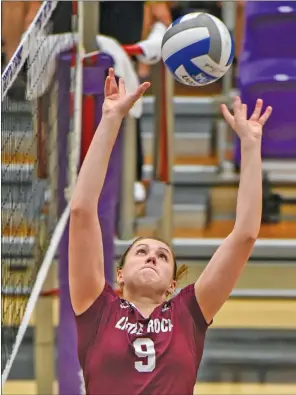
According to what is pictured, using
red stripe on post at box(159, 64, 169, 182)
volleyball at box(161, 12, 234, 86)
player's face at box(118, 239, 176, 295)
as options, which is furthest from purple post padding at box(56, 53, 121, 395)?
red stripe on post at box(159, 64, 169, 182)

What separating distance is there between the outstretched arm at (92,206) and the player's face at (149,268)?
85 millimetres

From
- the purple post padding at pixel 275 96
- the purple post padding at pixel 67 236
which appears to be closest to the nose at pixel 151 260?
the purple post padding at pixel 67 236

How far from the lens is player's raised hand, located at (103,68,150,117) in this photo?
273cm

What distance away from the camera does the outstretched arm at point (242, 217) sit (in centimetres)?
276

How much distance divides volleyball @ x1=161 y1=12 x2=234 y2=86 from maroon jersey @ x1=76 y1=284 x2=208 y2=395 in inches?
39.4

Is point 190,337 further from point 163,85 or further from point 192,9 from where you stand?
point 192,9

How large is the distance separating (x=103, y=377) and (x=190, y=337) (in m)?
0.27

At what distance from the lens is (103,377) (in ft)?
8.87

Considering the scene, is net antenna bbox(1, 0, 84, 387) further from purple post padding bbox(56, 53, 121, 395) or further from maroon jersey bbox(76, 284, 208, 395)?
maroon jersey bbox(76, 284, 208, 395)

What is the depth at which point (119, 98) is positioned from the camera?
2818mm

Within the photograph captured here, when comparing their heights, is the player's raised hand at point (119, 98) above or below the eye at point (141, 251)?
above

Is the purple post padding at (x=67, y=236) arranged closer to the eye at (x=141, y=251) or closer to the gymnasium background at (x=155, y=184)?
the gymnasium background at (x=155, y=184)

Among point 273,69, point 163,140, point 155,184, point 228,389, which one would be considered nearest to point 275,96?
point 273,69

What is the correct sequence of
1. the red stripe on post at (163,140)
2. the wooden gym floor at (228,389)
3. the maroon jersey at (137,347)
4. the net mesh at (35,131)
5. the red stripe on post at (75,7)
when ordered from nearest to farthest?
the maroon jersey at (137,347) → the net mesh at (35,131) → the red stripe on post at (75,7) → the wooden gym floor at (228,389) → the red stripe on post at (163,140)
